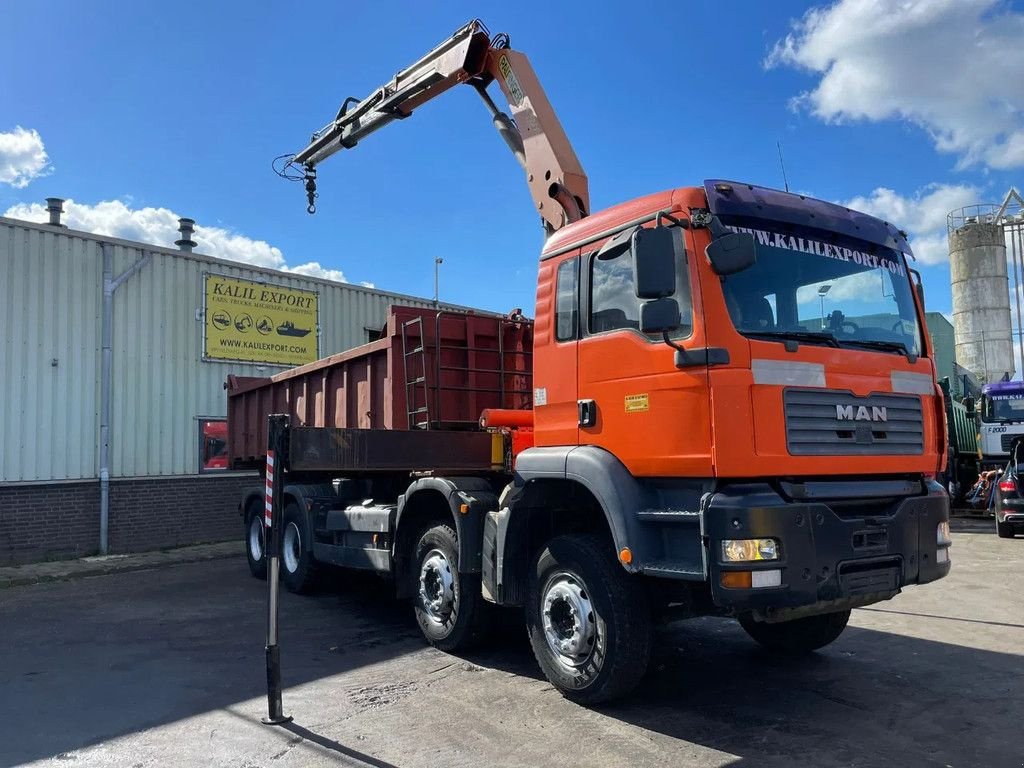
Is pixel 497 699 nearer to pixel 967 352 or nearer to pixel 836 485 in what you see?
pixel 836 485

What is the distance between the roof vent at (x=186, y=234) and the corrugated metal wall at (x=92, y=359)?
2494 mm

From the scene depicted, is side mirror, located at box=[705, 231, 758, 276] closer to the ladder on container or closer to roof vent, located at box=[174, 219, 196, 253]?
the ladder on container

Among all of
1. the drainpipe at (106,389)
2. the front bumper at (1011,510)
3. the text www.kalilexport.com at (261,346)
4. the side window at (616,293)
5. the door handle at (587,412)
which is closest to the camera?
the side window at (616,293)

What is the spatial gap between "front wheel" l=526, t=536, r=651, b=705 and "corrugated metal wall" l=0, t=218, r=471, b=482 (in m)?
10.7

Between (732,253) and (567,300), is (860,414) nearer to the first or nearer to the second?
(732,253)

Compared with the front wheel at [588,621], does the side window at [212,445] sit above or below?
above

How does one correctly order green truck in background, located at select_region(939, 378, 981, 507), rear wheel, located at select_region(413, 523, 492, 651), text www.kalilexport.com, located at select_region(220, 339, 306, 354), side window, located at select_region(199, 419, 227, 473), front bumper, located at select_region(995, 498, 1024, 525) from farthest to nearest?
green truck in background, located at select_region(939, 378, 981, 507) → text www.kalilexport.com, located at select_region(220, 339, 306, 354) → side window, located at select_region(199, 419, 227, 473) → front bumper, located at select_region(995, 498, 1024, 525) → rear wheel, located at select_region(413, 523, 492, 651)

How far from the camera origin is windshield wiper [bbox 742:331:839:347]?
4652mm

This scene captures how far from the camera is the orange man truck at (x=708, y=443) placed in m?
4.47

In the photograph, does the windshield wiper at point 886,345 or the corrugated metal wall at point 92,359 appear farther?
the corrugated metal wall at point 92,359

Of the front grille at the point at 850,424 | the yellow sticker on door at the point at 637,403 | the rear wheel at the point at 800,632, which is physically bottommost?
the rear wheel at the point at 800,632

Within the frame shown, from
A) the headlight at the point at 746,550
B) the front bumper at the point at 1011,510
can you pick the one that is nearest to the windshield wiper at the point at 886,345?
the headlight at the point at 746,550

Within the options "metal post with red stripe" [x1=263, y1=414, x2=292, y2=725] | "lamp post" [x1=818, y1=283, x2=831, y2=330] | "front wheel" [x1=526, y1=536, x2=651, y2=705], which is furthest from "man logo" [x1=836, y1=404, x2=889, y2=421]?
"metal post with red stripe" [x1=263, y1=414, x2=292, y2=725]

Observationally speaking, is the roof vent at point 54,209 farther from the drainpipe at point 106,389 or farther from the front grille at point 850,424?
the front grille at point 850,424
